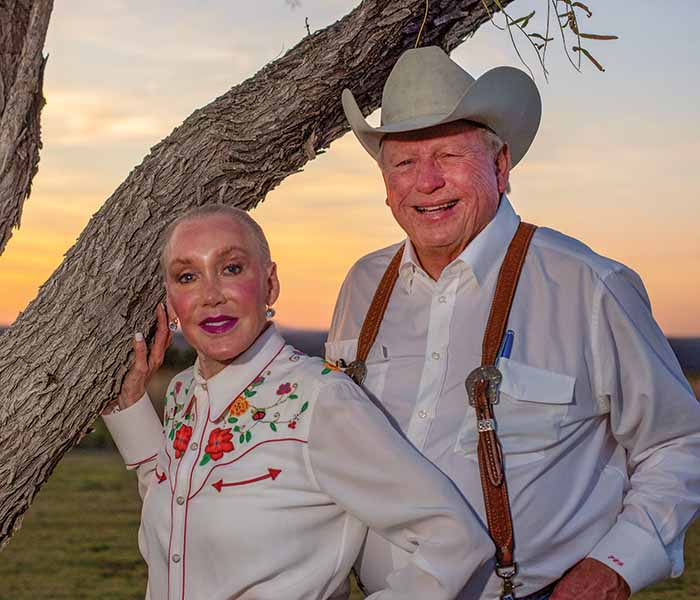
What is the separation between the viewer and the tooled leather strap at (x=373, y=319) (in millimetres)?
2848

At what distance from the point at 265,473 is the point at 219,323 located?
0.36 m

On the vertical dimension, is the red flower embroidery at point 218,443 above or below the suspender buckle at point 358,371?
below

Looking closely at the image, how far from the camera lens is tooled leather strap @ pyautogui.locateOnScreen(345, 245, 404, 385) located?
2848mm

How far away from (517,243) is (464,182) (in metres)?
0.21

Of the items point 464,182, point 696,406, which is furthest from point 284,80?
point 696,406

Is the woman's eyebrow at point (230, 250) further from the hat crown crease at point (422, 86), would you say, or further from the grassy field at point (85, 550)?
the grassy field at point (85, 550)

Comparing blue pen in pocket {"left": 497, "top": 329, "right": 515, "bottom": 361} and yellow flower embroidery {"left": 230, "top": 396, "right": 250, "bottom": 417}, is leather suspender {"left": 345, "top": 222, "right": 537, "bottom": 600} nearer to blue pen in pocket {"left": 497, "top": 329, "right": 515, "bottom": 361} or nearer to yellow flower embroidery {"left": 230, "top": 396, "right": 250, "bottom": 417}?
blue pen in pocket {"left": 497, "top": 329, "right": 515, "bottom": 361}

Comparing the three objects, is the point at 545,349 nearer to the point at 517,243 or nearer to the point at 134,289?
the point at 517,243

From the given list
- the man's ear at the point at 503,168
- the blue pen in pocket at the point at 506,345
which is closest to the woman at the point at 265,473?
the blue pen in pocket at the point at 506,345

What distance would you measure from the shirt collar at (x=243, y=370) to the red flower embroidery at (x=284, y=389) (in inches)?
3.5

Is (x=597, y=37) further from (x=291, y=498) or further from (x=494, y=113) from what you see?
(x=291, y=498)

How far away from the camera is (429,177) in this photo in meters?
2.80

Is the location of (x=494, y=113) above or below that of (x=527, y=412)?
above

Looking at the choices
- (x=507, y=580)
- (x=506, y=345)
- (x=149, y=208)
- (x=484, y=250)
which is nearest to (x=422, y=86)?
(x=484, y=250)
